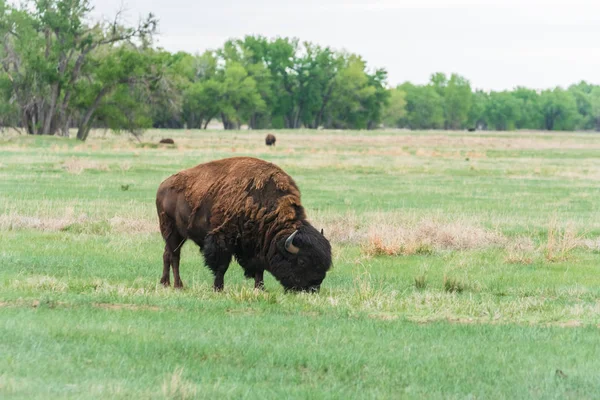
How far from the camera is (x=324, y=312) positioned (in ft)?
34.0

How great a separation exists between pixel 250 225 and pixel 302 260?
1.09m

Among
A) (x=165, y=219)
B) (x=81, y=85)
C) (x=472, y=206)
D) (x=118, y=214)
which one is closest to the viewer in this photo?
(x=165, y=219)

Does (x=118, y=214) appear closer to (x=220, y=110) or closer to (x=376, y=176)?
(x=376, y=176)

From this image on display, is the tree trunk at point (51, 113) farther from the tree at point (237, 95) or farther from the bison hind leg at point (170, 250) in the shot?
the tree at point (237, 95)

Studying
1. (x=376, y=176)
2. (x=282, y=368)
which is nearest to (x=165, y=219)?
(x=282, y=368)

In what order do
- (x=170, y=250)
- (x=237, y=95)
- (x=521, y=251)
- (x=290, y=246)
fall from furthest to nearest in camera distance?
(x=237, y=95) → (x=521, y=251) → (x=170, y=250) → (x=290, y=246)

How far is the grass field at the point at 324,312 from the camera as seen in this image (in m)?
7.27

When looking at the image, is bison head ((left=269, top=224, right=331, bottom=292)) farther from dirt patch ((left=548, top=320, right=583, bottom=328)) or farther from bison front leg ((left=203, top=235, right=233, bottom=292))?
dirt patch ((left=548, top=320, right=583, bottom=328))

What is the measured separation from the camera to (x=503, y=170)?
43469 millimetres

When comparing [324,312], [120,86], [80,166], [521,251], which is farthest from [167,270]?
[120,86]

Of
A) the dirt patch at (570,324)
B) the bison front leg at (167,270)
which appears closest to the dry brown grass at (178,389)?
the dirt patch at (570,324)

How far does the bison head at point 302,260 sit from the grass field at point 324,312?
329 mm

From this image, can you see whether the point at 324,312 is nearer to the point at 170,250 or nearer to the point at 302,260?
the point at 302,260

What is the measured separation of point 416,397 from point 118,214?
50.9 ft
